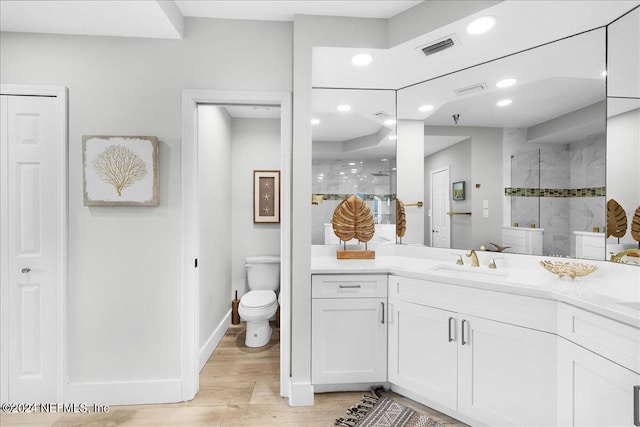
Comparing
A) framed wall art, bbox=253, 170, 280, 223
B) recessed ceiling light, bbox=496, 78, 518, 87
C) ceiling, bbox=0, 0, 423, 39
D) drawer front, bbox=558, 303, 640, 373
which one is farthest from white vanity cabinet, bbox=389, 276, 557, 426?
framed wall art, bbox=253, 170, 280, 223

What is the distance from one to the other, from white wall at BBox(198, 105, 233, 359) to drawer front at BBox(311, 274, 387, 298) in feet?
3.44

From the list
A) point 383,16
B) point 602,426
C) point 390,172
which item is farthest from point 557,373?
point 383,16

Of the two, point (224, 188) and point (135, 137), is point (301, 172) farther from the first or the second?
point (224, 188)

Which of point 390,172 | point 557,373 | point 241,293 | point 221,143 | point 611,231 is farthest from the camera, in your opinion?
point 241,293

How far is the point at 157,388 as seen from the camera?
2.02 m

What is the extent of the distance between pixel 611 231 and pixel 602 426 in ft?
3.40

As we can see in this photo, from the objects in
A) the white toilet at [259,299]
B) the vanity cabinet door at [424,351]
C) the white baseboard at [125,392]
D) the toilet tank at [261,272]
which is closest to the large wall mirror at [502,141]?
the vanity cabinet door at [424,351]

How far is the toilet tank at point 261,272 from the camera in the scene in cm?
327

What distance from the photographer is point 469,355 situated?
1.71 meters

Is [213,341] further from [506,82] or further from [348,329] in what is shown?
[506,82]

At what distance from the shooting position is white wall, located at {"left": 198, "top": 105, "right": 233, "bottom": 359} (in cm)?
257

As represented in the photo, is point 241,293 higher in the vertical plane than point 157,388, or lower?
higher

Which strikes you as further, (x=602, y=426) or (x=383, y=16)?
(x=383, y=16)

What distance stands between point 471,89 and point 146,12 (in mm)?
2181
